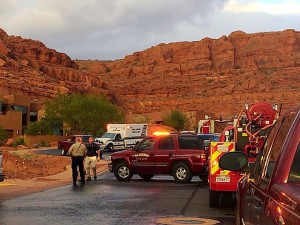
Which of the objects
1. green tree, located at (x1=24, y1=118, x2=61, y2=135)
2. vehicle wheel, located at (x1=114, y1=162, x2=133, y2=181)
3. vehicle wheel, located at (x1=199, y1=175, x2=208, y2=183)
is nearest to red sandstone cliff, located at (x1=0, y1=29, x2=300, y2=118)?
green tree, located at (x1=24, y1=118, x2=61, y2=135)

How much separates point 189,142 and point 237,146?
25.2ft

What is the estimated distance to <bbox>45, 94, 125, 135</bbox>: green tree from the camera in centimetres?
6919

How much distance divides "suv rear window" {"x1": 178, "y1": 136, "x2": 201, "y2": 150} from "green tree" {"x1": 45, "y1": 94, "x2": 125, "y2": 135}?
48.6 metres

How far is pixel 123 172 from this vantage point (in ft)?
70.3

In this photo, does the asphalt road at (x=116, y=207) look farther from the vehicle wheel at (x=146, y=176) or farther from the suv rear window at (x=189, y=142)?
the vehicle wheel at (x=146, y=176)

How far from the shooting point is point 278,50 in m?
151

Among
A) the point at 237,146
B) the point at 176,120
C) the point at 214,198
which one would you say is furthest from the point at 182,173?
the point at 176,120

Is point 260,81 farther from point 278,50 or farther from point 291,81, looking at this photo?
point 278,50

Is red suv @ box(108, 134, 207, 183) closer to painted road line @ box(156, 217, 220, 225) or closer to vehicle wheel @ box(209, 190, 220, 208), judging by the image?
vehicle wheel @ box(209, 190, 220, 208)

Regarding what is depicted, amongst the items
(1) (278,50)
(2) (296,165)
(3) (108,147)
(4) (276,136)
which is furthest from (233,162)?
(1) (278,50)

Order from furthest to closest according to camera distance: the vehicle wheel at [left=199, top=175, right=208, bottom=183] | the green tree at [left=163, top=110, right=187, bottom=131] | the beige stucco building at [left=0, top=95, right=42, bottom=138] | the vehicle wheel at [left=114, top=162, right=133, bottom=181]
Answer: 1. the green tree at [left=163, top=110, right=187, bottom=131]
2. the beige stucco building at [left=0, top=95, right=42, bottom=138]
3. the vehicle wheel at [left=114, top=162, right=133, bottom=181]
4. the vehicle wheel at [left=199, top=175, right=208, bottom=183]

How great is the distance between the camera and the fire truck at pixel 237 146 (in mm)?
12109

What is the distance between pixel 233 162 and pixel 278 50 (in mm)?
151448

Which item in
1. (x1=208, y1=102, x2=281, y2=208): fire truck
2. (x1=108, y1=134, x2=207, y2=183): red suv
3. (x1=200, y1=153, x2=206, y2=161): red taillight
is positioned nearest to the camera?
(x1=208, y1=102, x2=281, y2=208): fire truck
